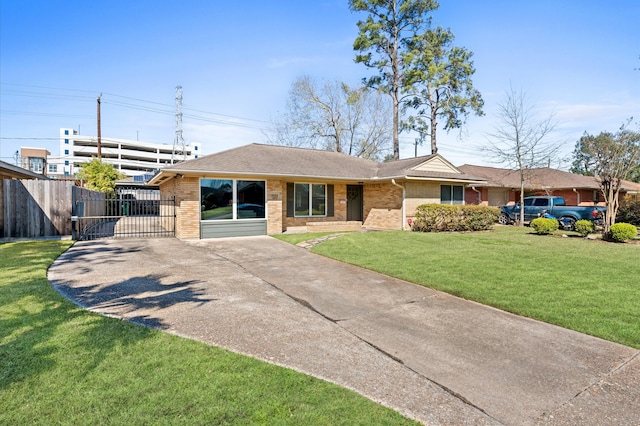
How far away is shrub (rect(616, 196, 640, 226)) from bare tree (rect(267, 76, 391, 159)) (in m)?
19.9

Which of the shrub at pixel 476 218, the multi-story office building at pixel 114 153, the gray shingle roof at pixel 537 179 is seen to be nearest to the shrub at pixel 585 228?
the shrub at pixel 476 218

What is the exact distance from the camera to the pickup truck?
16.3 metres

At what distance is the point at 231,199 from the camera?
13.4 metres

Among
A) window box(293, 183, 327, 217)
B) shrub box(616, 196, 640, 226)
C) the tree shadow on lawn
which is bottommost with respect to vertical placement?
the tree shadow on lawn

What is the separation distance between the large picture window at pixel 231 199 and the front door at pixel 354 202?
5031mm

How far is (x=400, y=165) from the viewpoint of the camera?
1739 cm

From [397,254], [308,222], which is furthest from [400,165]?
[397,254]

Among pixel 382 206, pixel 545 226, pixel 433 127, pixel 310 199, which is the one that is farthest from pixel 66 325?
pixel 433 127

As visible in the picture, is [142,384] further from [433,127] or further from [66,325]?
[433,127]

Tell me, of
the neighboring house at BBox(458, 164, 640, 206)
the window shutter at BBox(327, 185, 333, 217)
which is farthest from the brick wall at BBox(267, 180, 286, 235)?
the neighboring house at BBox(458, 164, 640, 206)

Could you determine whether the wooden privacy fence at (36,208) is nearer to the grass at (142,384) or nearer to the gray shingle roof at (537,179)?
the grass at (142,384)

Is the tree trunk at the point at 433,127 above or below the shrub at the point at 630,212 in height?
above

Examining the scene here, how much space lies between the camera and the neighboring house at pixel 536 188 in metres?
25.6

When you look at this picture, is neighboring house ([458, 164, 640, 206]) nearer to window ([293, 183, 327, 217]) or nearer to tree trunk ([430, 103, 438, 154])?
tree trunk ([430, 103, 438, 154])
